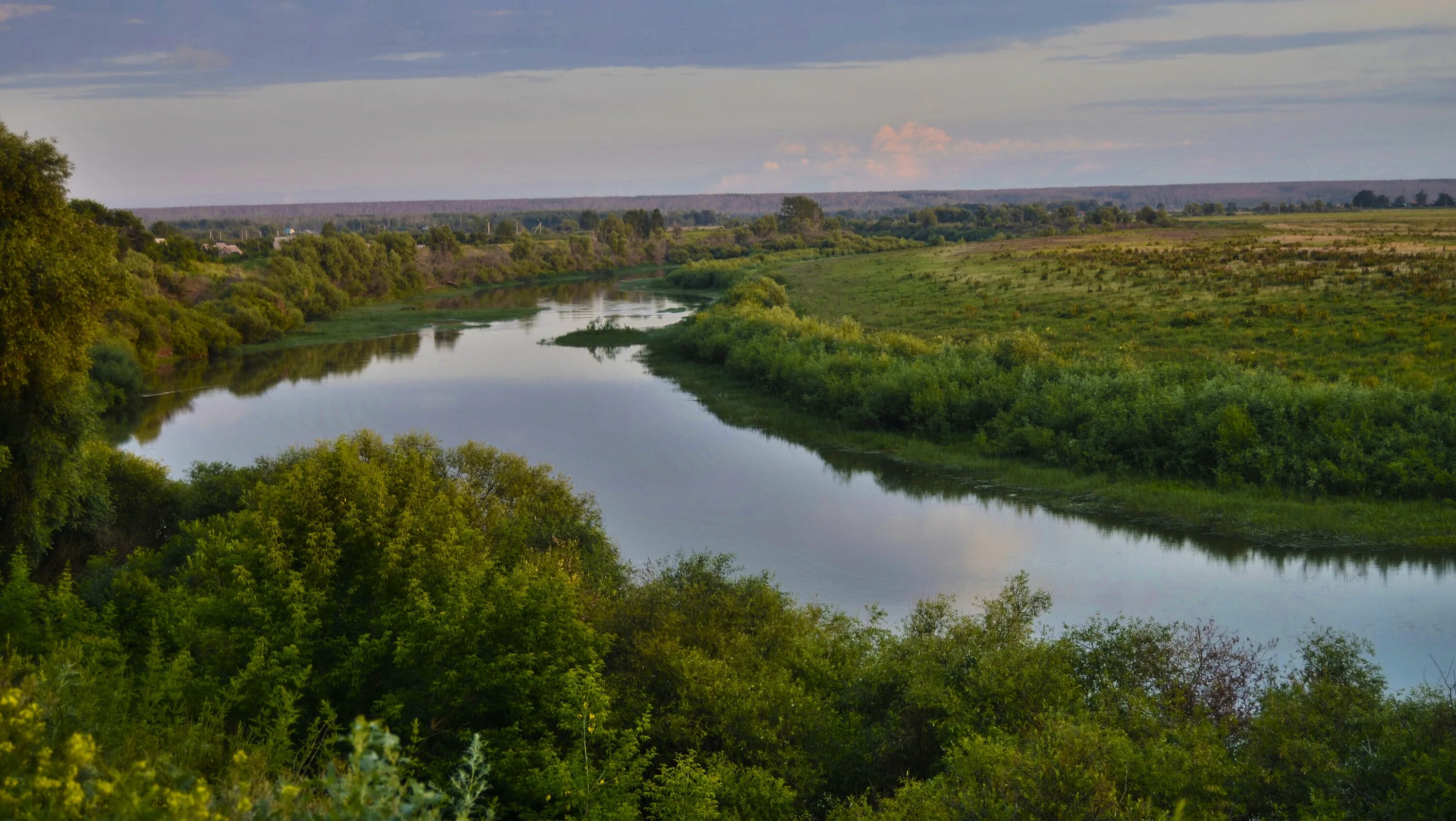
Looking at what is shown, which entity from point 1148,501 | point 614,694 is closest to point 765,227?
point 1148,501

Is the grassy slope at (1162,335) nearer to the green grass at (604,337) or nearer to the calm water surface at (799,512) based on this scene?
the calm water surface at (799,512)

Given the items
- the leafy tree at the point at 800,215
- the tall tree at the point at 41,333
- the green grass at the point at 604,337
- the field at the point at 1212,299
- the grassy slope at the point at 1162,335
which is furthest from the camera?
the leafy tree at the point at 800,215

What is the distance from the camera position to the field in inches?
1196

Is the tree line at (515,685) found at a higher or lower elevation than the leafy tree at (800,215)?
lower

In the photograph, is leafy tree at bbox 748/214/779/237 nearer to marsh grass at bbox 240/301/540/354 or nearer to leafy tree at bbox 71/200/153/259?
marsh grass at bbox 240/301/540/354

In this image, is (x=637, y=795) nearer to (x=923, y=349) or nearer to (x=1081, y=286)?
(x=923, y=349)

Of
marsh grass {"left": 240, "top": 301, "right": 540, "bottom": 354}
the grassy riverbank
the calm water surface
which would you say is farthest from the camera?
the grassy riverbank

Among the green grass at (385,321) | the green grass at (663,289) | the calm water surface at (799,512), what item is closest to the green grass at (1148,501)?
the calm water surface at (799,512)

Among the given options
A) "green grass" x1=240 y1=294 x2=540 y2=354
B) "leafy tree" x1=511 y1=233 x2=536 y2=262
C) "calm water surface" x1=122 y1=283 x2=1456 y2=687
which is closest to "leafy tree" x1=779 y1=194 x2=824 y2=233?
"leafy tree" x1=511 y1=233 x2=536 y2=262

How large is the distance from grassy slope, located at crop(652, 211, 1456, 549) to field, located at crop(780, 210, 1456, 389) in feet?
0.39

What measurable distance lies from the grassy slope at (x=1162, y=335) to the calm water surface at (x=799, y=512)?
3.05 ft

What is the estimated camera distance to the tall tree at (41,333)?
13.8m

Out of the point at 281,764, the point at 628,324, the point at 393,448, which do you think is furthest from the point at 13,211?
the point at 628,324

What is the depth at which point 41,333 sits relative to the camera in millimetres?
13867
